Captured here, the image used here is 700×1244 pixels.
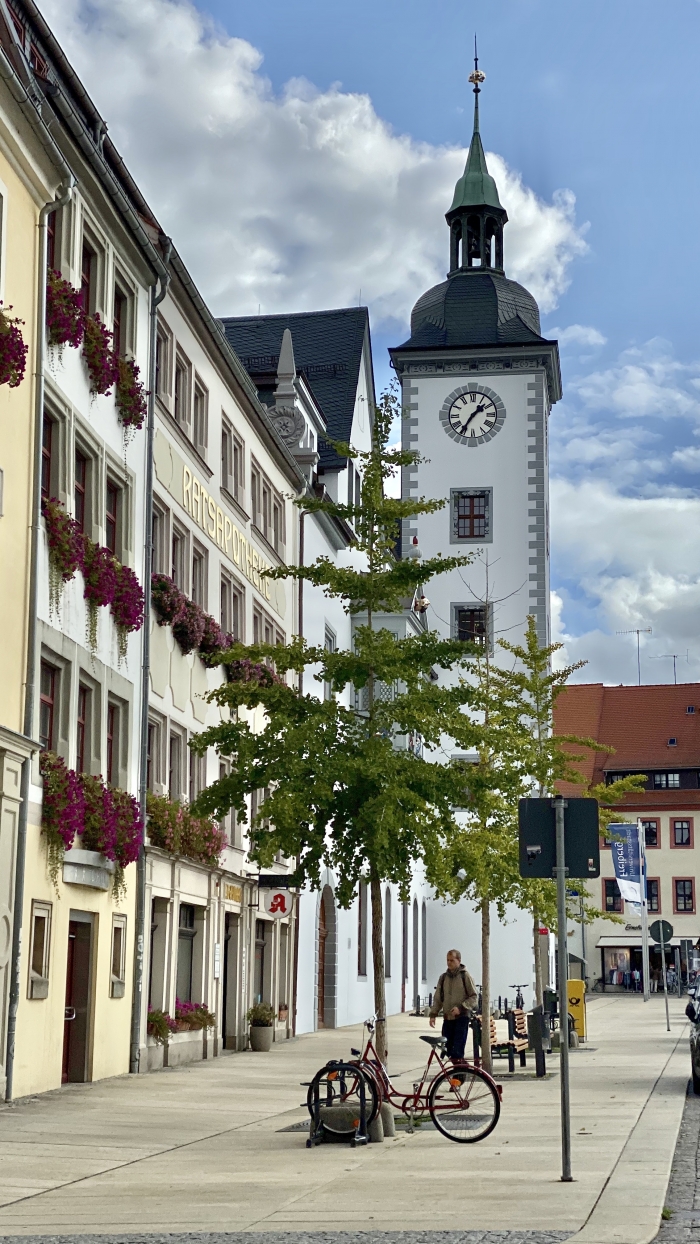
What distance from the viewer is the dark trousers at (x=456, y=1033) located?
2020 centimetres

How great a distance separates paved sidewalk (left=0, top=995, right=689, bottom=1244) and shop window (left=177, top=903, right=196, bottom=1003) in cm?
478

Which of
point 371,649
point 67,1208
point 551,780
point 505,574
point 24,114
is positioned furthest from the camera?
point 505,574

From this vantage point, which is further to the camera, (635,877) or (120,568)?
(635,877)

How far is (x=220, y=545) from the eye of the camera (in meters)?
30.3

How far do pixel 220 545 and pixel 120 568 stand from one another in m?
7.42

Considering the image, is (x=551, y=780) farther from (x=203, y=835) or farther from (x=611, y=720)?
(x=611, y=720)

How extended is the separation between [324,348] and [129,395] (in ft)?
78.5

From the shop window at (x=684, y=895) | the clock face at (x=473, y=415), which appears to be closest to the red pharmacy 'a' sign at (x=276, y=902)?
the clock face at (x=473, y=415)

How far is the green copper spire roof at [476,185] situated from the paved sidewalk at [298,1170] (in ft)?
155

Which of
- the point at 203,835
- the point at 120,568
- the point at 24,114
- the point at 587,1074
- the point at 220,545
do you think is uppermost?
the point at 24,114

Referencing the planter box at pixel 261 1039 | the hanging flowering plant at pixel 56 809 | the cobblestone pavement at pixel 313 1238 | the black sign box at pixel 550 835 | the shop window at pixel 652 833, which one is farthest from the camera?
the shop window at pixel 652 833

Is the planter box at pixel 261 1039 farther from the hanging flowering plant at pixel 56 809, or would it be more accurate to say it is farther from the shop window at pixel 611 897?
the shop window at pixel 611 897

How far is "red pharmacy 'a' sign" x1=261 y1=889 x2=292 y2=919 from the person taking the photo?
104 ft

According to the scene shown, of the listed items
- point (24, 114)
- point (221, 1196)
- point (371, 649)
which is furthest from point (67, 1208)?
point (24, 114)
